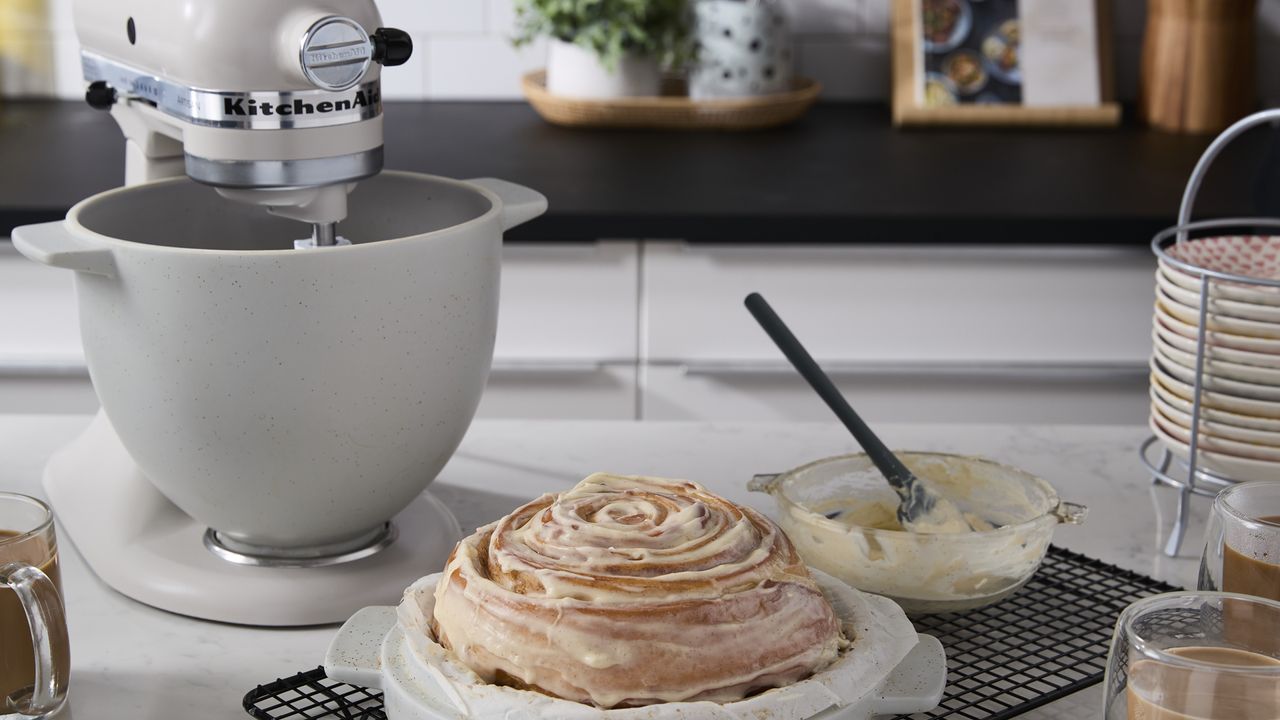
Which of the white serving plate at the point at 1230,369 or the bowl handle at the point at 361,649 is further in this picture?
the white serving plate at the point at 1230,369

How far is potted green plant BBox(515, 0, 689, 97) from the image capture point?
6.70 feet

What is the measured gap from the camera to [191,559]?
32.0 inches

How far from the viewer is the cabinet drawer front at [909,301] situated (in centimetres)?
172

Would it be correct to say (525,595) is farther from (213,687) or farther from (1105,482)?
(1105,482)

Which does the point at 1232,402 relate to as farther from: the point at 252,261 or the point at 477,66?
the point at 477,66

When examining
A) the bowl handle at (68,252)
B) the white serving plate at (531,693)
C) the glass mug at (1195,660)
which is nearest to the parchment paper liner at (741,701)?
the white serving plate at (531,693)

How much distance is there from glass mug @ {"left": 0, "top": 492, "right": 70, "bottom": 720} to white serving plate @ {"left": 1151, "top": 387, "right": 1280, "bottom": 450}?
65cm

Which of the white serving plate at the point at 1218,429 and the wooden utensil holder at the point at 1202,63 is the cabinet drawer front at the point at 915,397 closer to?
the wooden utensil holder at the point at 1202,63

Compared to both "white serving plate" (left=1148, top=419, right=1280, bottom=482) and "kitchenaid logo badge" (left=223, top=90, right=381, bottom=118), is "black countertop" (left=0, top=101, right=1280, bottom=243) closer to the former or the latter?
"white serving plate" (left=1148, top=419, right=1280, bottom=482)

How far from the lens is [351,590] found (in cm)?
79

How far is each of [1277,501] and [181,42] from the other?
61cm

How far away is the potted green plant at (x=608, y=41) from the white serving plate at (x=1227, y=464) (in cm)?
130

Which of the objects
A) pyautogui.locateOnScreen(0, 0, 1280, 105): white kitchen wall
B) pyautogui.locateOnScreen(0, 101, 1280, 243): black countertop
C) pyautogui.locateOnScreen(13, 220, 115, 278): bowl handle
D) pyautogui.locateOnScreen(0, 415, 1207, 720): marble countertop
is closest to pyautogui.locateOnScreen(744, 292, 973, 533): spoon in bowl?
pyautogui.locateOnScreen(0, 415, 1207, 720): marble countertop

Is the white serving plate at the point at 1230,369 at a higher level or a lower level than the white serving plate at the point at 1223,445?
higher
